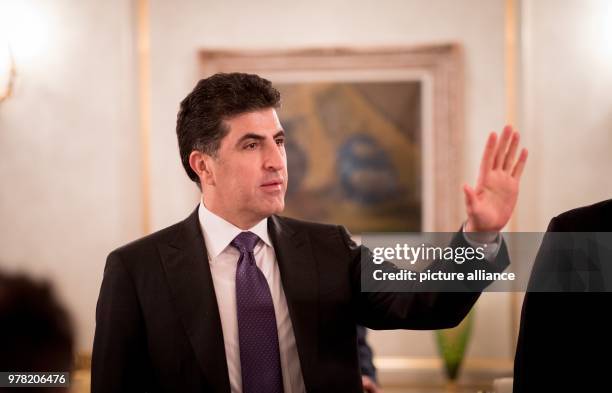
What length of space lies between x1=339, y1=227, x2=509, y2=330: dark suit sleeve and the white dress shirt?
155 mm

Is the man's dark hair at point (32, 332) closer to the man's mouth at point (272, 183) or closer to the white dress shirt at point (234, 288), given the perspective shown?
the white dress shirt at point (234, 288)

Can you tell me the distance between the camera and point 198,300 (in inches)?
47.8

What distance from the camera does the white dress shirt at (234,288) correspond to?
1227 mm

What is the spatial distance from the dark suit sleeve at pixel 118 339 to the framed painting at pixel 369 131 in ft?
5.23

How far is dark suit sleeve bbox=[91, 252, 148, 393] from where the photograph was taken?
120cm

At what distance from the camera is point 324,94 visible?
2.75 meters

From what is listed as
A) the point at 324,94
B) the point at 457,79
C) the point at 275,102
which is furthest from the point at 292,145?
the point at 275,102

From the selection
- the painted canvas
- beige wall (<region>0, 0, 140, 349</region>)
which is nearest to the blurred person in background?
beige wall (<region>0, 0, 140, 349</region>)

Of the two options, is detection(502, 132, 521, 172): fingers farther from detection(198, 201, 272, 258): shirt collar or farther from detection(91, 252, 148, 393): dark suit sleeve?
detection(91, 252, 148, 393): dark suit sleeve

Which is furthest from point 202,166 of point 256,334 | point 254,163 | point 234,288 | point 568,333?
point 568,333

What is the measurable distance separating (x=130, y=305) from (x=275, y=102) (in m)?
0.49

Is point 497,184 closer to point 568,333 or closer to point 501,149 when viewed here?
point 501,149

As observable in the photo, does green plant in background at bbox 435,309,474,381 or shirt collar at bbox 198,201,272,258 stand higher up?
shirt collar at bbox 198,201,272,258

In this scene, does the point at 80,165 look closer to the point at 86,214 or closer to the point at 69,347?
the point at 86,214
